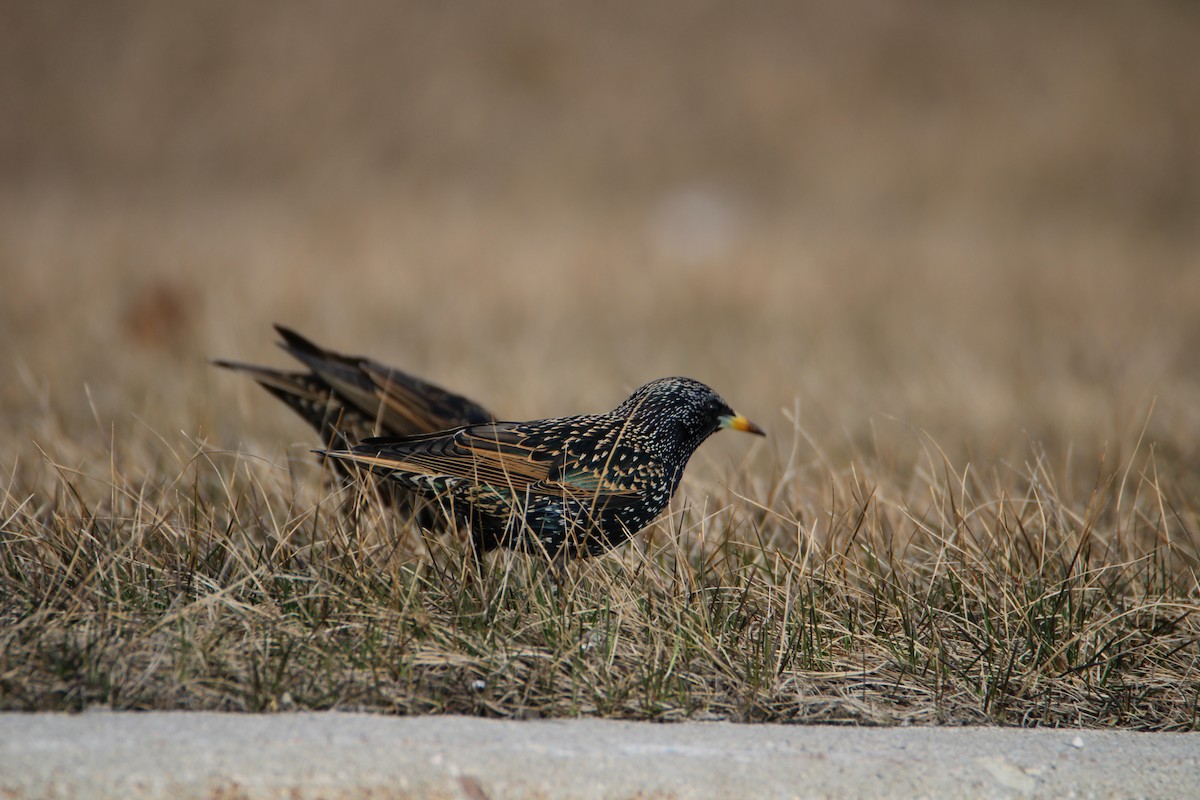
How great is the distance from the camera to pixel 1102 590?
12.0ft

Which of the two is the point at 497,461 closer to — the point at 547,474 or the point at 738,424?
the point at 547,474

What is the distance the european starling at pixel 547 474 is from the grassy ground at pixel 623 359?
14cm

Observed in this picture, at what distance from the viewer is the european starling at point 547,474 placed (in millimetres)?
3531

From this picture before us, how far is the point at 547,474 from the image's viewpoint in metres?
3.60

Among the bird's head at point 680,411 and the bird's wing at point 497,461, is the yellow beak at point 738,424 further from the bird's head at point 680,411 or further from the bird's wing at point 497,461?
the bird's wing at point 497,461

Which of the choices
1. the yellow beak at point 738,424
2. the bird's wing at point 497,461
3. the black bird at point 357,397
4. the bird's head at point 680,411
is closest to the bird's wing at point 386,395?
the black bird at point 357,397

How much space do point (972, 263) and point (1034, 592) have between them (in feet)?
39.2

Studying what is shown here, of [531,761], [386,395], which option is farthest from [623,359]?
Result: [531,761]

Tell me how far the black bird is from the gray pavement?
2139mm

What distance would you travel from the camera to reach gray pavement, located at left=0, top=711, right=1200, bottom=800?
7.58ft

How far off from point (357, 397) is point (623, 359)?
209 inches

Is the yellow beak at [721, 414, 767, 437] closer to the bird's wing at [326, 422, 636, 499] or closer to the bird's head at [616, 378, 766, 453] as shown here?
the bird's head at [616, 378, 766, 453]

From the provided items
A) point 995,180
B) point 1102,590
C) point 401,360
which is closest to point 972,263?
point 995,180

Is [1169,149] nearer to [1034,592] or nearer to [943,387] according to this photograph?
[943,387]
